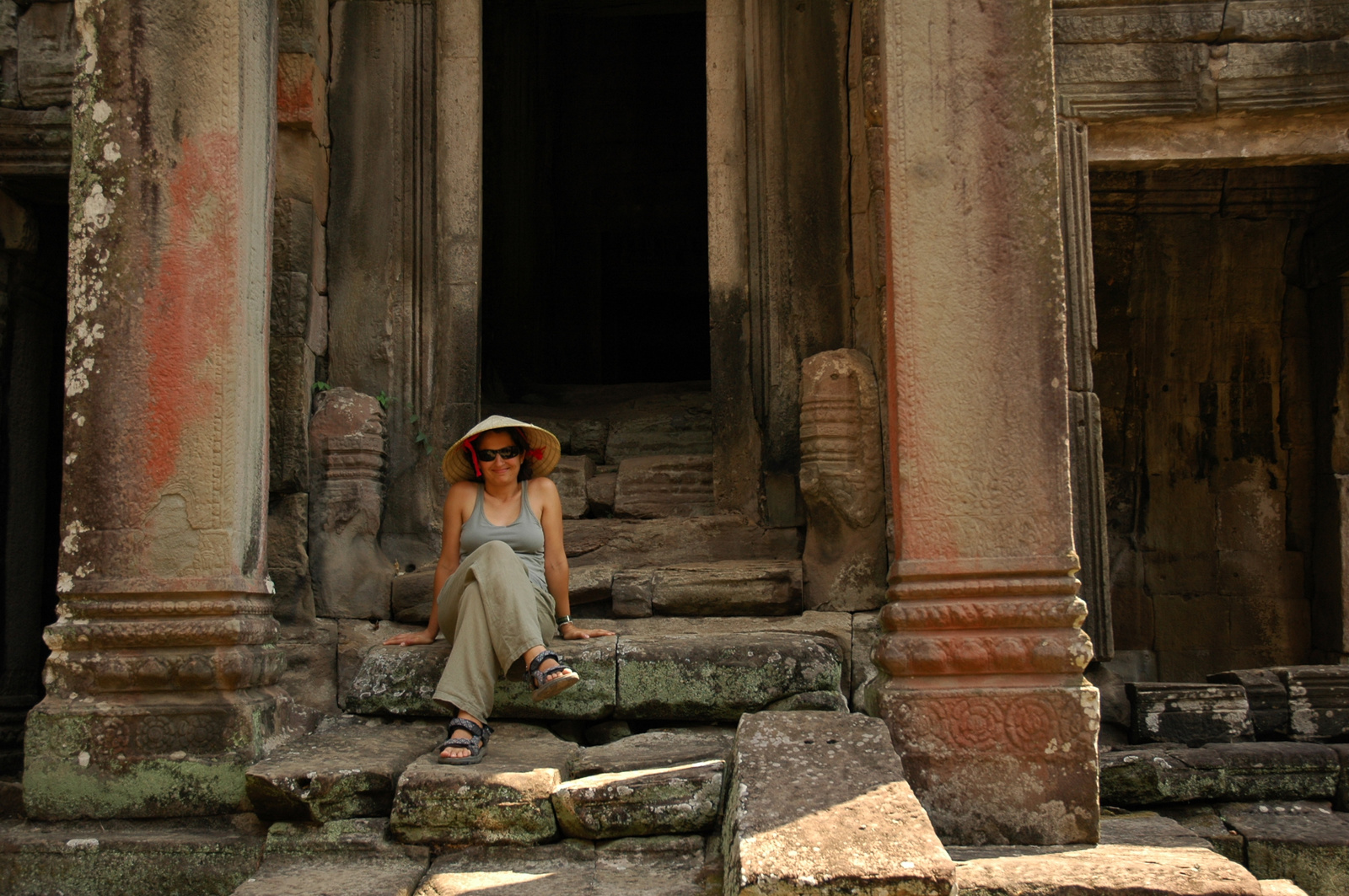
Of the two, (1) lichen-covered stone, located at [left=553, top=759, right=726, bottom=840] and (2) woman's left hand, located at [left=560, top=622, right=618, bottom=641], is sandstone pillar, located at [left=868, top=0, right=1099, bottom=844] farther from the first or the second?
(2) woman's left hand, located at [left=560, top=622, right=618, bottom=641]

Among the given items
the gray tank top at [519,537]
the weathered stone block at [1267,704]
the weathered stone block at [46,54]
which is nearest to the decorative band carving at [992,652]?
the gray tank top at [519,537]

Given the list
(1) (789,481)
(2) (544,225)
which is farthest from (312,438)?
(2) (544,225)

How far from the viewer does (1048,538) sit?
3.10 meters

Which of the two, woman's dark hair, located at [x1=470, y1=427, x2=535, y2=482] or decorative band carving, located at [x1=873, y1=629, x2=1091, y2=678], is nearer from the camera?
decorative band carving, located at [x1=873, y1=629, x2=1091, y2=678]

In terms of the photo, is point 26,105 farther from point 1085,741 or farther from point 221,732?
point 1085,741

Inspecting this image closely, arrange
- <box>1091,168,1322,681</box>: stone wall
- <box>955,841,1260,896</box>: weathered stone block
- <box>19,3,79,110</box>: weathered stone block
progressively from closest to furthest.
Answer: <box>955,841,1260,896</box>: weathered stone block < <box>19,3,79,110</box>: weathered stone block < <box>1091,168,1322,681</box>: stone wall

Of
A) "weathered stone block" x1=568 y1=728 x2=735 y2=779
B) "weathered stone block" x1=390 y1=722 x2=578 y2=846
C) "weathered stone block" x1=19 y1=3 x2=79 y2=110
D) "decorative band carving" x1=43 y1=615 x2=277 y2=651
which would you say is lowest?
"weathered stone block" x1=390 y1=722 x2=578 y2=846

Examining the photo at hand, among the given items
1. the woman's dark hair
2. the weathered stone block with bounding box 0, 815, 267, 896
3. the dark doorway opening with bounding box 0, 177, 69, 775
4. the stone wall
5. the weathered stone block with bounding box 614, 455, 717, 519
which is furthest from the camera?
the stone wall

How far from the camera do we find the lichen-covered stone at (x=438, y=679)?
3619 millimetres

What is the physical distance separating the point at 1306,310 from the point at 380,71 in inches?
225

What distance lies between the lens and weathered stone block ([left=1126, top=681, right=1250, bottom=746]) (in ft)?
14.1

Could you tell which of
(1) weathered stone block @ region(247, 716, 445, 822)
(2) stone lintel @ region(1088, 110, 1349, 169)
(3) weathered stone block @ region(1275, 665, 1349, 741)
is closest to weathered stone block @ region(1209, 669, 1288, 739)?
(3) weathered stone block @ region(1275, 665, 1349, 741)

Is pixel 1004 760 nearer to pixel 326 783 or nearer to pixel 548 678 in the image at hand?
pixel 548 678

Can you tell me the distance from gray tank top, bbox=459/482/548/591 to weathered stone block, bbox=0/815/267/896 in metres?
1.25
